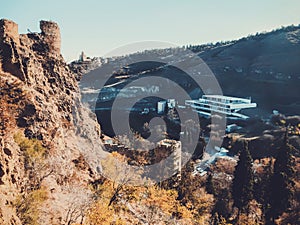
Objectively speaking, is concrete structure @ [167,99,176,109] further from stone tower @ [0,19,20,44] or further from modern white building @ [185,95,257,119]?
stone tower @ [0,19,20,44]

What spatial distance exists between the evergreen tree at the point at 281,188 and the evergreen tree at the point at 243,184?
1.17 m

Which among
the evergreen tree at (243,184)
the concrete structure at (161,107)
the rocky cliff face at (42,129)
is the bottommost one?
the evergreen tree at (243,184)

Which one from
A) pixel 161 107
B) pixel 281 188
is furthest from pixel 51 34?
pixel 161 107

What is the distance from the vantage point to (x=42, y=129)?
11359 mm

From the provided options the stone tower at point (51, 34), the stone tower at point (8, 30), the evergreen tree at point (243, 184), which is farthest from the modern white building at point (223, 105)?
the stone tower at point (8, 30)

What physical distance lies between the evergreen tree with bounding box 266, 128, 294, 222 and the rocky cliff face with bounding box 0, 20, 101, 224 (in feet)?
32.0

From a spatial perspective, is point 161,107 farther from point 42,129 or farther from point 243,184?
point 42,129

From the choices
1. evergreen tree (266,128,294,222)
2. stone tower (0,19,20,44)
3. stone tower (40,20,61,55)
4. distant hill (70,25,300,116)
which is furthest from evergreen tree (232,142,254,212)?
distant hill (70,25,300,116)

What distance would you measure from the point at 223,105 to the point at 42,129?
34.5 meters

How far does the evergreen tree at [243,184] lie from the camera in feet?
54.4

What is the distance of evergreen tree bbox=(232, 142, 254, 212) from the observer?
54.4ft

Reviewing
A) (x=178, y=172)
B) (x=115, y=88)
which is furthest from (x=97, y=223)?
(x=115, y=88)

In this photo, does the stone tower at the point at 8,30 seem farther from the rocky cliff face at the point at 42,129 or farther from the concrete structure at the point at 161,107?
the concrete structure at the point at 161,107

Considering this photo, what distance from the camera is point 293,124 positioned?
1331 inches
